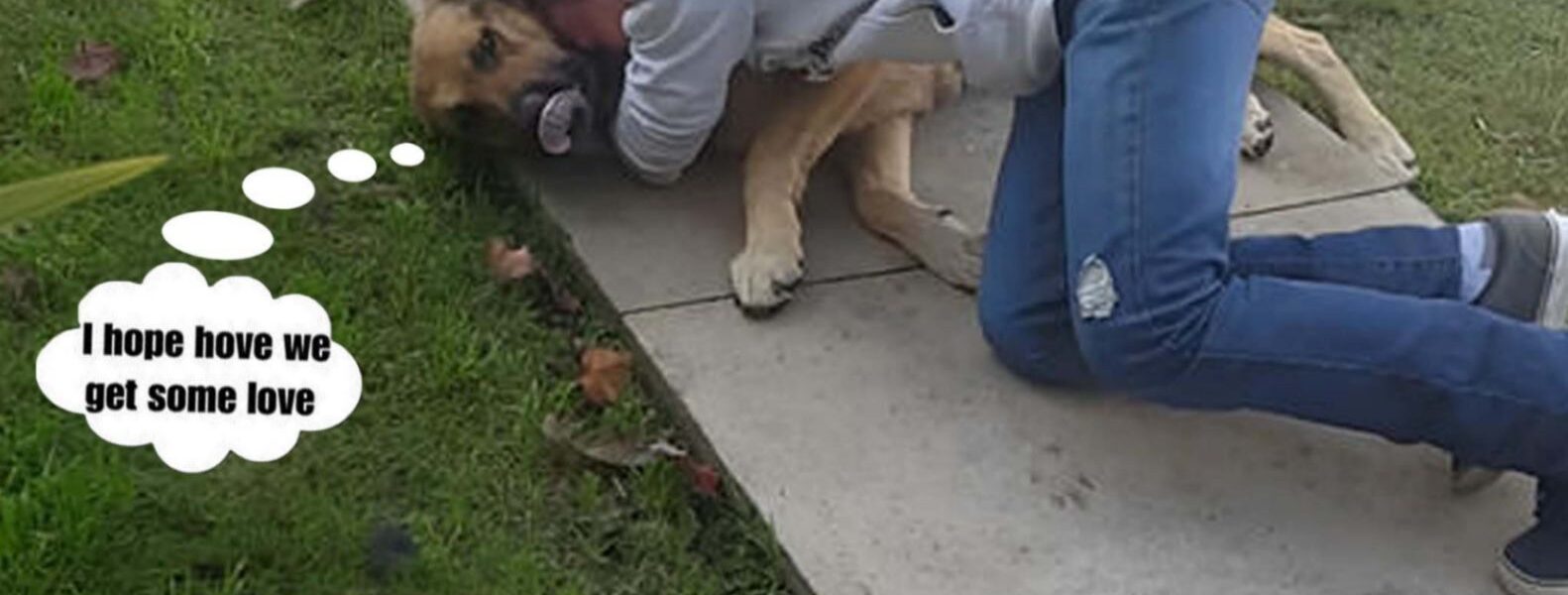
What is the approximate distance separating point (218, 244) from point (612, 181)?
0.53m

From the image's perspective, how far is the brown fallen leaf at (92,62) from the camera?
3.48 metres

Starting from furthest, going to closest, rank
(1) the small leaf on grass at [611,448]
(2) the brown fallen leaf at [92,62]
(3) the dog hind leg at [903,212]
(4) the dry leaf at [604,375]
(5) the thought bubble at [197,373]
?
(2) the brown fallen leaf at [92,62] < (3) the dog hind leg at [903,212] < (4) the dry leaf at [604,375] < (1) the small leaf on grass at [611,448] < (5) the thought bubble at [197,373]

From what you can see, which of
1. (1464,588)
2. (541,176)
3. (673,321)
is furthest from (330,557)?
(1464,588)

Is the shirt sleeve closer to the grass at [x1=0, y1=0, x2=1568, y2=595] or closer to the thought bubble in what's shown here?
the grass at [x1=0, y1=0, x2=1568, y2=595]

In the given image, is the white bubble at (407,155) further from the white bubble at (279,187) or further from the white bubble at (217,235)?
the white bubble at (217,235)

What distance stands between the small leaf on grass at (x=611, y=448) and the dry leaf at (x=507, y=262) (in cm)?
32

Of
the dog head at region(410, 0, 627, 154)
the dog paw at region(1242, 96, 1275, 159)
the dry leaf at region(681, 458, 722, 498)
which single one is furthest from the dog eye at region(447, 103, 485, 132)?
the dog paw at region(1242, 96, 1275, 159)

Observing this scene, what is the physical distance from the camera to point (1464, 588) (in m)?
2.67

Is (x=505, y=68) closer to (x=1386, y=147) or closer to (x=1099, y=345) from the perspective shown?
(x=1099, y=345)

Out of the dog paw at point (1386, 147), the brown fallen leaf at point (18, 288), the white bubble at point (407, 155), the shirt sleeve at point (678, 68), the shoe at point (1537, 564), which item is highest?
the shirt sleeve at point (678, 68)

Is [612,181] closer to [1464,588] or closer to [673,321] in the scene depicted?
[673,321]

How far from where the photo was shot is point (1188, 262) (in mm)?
2654

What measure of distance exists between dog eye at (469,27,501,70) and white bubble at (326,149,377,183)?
0.29 meters

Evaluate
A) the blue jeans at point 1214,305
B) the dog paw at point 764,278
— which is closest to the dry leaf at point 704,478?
the dog paw at point 764,278
